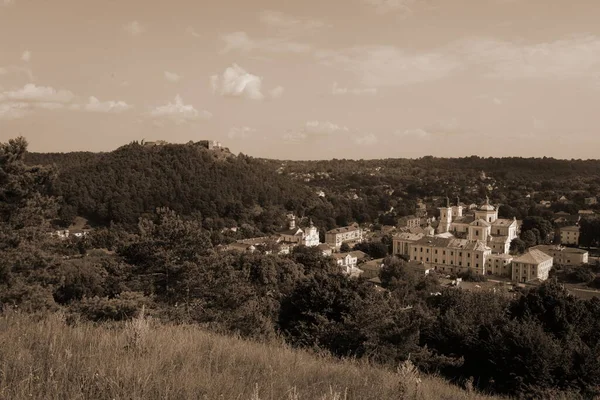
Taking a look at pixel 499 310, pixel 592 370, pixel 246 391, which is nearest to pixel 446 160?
pixel 499 310

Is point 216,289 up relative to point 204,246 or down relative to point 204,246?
down

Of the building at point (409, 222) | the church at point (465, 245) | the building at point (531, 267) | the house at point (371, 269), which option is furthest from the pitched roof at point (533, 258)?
the building at point (409, 222)

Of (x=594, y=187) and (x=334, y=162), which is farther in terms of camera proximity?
(x=334, y=162)

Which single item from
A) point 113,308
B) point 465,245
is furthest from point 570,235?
point 113,308

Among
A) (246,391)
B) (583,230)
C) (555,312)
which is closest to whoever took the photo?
(246,391)

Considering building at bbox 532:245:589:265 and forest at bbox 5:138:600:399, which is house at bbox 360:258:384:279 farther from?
building at bbox 532:245:589:265

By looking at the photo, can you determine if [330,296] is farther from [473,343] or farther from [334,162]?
[334,162]

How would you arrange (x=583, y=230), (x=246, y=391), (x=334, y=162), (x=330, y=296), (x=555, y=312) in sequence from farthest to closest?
(x=334, y=162), (x=583, y=230), (x=555, y=312), (x=330, y=296), (x=246, y=391)

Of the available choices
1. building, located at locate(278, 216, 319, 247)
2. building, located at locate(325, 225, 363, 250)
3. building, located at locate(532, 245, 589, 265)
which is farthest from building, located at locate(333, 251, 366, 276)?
building, located at locate(532, 245, 589, 265)
